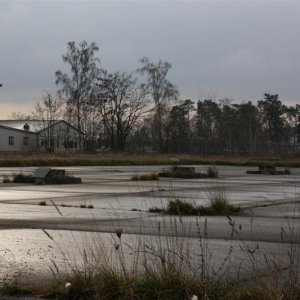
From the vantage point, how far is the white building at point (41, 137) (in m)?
111

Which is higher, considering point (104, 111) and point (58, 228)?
point (104, 111)

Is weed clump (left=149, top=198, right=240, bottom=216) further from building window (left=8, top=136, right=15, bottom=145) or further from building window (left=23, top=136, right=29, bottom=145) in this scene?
building window (left=23, top=136, right=29, bottom=145)

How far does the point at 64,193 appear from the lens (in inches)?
751

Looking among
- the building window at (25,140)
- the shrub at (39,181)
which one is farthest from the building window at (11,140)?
the shrub at (39,181)

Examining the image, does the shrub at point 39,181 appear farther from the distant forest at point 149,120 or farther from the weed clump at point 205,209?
the distant forest at point 149,120

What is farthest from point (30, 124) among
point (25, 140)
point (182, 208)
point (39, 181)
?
point (182, 208)

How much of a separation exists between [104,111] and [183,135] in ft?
51.2

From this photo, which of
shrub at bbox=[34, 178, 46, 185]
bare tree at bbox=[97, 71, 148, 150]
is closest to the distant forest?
bare tree at bbox=[97, 71, 148, 150]

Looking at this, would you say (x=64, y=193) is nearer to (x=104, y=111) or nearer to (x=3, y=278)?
(x=3, y=278)

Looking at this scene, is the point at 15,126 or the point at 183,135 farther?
the point at 15,126

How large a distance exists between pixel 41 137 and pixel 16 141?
563cm

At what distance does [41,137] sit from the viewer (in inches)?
4616

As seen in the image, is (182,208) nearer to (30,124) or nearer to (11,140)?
(11,140)

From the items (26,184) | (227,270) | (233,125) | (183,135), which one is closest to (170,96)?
(183,135)
